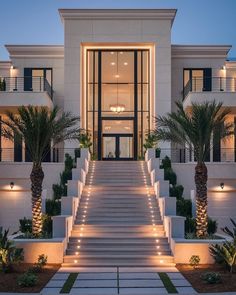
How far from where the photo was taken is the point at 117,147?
1377 inches

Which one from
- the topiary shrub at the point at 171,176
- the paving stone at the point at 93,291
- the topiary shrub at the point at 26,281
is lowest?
the paving stone at the point at 93,291

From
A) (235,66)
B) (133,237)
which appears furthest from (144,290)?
(235,66)

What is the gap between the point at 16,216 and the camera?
92.4 ft

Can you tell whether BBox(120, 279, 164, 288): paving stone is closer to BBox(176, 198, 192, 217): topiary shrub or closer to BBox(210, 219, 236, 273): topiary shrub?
BBox(210, 219, 236, 273): topiary shrub

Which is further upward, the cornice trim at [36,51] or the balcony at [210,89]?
the cornice trim at [36,51]

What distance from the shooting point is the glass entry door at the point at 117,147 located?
114 feet

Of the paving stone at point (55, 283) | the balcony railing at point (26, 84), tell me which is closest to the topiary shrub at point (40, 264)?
the paving stone at point (55, 283)

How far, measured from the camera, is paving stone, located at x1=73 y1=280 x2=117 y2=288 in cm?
1369

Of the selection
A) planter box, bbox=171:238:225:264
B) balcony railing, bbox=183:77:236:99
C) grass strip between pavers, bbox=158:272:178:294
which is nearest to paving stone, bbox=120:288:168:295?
grass strip between pavers, bbox=158:272:178:294

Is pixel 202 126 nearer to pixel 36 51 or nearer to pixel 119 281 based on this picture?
pixel 119 281

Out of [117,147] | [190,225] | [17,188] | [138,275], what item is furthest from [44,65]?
[138,275]

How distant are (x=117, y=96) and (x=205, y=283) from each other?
855 inches

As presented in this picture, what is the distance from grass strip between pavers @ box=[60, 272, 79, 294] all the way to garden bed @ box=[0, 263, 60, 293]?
55 cm

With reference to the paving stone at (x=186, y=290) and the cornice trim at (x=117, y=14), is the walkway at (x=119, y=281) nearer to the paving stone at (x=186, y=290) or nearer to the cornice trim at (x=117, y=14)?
the paving stone at (x=186, y=290)
